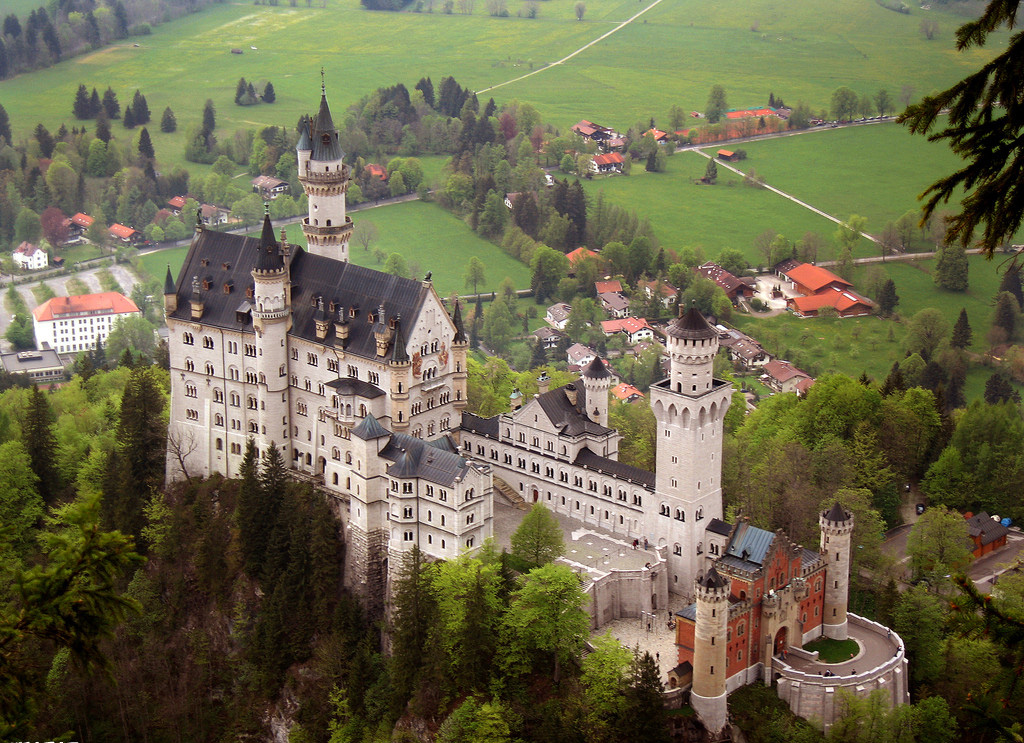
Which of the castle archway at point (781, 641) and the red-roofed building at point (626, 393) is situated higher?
the castle archway at point (781, 641)

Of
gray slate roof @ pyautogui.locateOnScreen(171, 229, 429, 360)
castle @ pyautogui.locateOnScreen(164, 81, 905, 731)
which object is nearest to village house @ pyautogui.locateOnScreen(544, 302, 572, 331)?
castle @ pyautogui.locateOnScreen(164, 81, 905, 731)

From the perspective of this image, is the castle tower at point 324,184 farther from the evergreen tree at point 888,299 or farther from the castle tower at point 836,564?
the evergreen tree at point 888,299

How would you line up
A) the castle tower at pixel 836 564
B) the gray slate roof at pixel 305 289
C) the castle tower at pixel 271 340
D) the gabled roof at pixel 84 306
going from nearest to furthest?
the castle tower at pixel 836 564, the gray slate roof at pixel 305 289, the castle tower at pixel 271 340, the gabled roof at pixel 84 306

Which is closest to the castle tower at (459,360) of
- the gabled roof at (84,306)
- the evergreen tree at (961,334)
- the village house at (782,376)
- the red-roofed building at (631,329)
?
the village house at (782,376)

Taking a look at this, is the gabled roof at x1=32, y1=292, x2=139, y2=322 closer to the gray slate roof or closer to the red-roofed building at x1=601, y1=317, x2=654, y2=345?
the red-roofed building at x1=601, y1=317, x2=654, y2=345

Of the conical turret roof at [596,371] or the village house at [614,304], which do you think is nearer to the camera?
the conical turret roof at [596,371]

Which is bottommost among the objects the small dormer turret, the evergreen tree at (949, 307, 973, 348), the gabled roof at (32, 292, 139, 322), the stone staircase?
the gabled roof at (32, 292, 139, 322)
